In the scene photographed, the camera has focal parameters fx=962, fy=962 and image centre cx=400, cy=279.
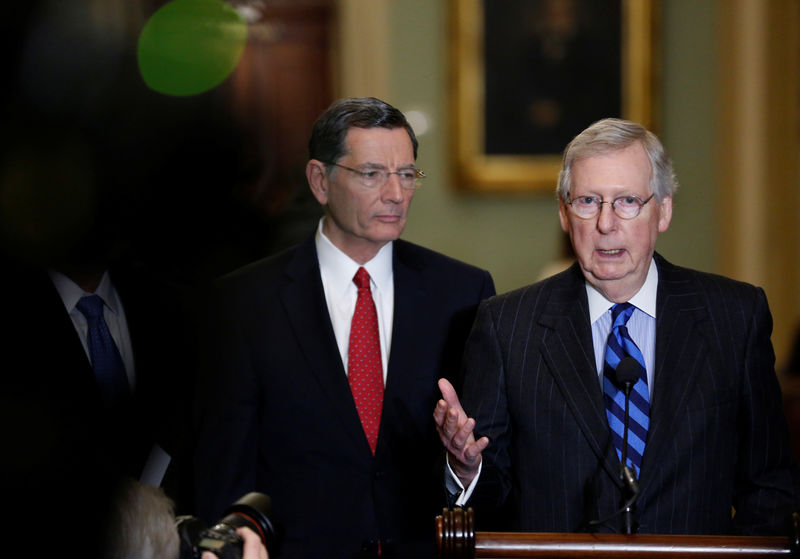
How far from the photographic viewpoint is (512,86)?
291 inches

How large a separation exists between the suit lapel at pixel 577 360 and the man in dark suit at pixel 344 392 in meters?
0.38

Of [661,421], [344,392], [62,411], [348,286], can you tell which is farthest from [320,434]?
[62,411]

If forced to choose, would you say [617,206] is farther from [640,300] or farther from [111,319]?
[111,319]

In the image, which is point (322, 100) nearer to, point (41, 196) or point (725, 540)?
point (725, 540)

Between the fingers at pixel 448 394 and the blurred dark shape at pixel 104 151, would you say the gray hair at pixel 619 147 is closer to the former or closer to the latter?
the fingers at pixel 448 394

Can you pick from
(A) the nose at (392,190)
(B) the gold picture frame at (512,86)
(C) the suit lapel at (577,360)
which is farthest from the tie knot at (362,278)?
(B) the gold picture frame at (512,86)

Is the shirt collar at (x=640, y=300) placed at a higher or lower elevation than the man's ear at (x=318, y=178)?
lower

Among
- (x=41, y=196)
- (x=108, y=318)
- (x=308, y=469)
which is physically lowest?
(x=308, y=469)

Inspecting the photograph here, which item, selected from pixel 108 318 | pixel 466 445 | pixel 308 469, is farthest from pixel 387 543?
pixel 108 318

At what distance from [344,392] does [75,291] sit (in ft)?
3.43

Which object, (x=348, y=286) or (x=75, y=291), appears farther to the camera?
(x=348, y=286)

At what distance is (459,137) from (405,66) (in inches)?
26.7

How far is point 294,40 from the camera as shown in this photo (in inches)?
304

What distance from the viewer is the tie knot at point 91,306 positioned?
5.23 feet
